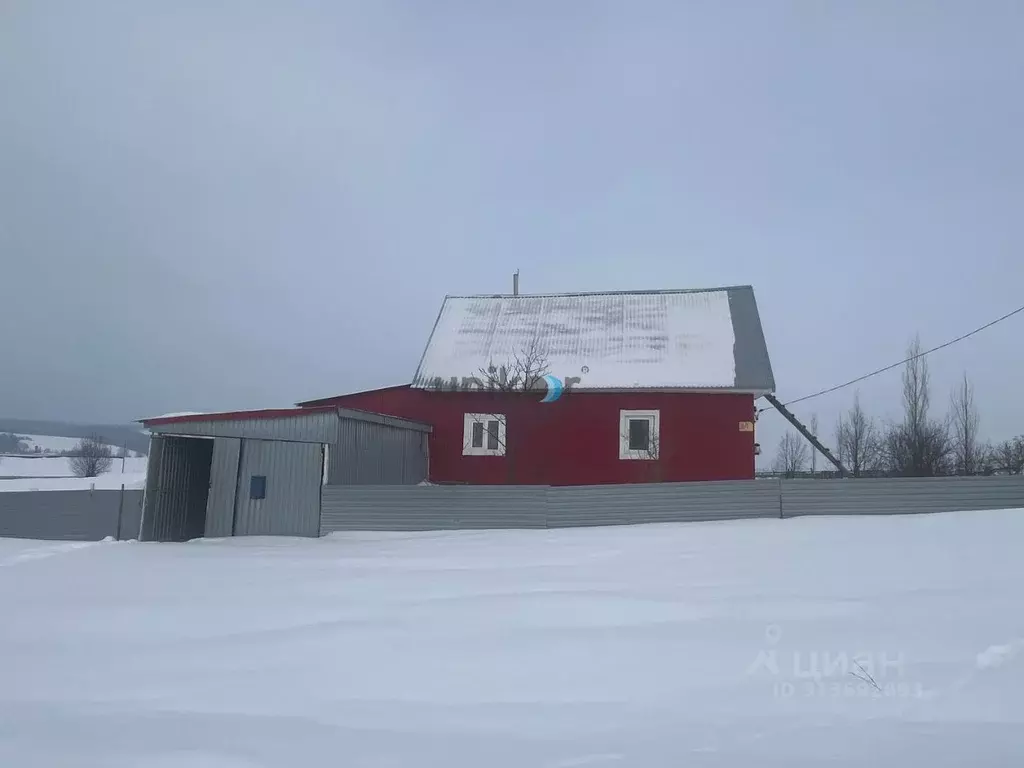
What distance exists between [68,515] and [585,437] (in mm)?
20345

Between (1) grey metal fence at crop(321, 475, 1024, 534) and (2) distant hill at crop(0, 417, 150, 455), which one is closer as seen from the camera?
(1) grey metal fence at crop(321, 475, 1024, 534)

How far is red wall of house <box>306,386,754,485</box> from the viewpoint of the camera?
1889cm

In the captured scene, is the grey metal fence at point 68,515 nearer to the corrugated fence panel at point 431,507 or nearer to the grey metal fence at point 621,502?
the corrugated fence panel at point 431,507

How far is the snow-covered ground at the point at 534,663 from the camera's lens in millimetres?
4172

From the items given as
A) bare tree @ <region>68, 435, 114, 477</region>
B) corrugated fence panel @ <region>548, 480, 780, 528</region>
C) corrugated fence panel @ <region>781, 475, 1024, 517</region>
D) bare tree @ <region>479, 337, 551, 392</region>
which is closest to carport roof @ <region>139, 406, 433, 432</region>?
corrugated fence panel @ <region>548, 480, 780, 528</region>

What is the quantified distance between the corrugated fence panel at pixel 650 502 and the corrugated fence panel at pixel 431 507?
19.1 inches

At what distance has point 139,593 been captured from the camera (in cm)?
805

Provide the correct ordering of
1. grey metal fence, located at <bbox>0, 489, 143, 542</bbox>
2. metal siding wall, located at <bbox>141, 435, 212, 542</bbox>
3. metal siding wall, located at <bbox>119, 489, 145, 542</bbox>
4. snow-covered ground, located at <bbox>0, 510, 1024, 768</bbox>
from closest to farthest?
1. snow-covered ground, located at <bbox>0, 510, 1024, 768</bbox>
2. metal siding wall, located at <bbox>141, 435, 212, 542</bbox>
3. metal siding wall, located at <bbox>119, 489, 145, 542</bbox>
4. grey metal fence, located at <bbox>0, 489, 143, 542</bbox>

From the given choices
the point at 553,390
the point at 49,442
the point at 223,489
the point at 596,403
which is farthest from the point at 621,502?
the point at 49,442

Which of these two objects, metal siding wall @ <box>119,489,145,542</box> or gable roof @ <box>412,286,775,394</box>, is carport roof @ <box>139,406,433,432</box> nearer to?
metal siding wall @ <box>119,489,145,542</box>

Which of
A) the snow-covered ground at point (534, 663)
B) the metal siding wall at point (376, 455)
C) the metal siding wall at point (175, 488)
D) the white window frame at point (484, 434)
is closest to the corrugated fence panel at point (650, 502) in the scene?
the snow-covered ground at point (534, 663)

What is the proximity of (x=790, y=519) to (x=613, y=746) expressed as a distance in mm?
9471

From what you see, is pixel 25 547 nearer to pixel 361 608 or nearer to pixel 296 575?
pixel 296 575

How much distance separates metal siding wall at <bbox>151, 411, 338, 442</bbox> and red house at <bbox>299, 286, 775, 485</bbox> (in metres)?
5.92
